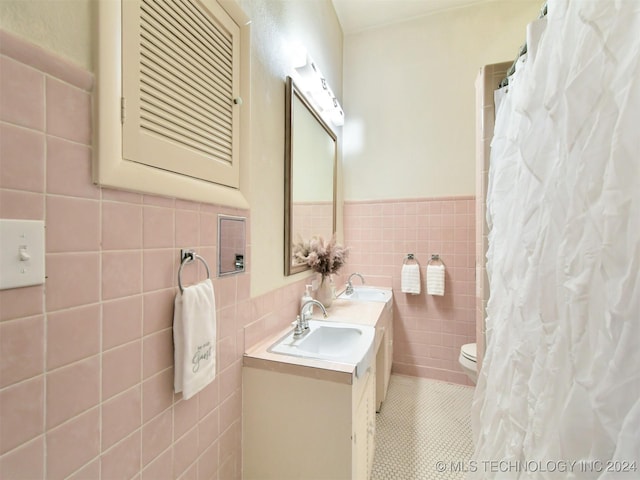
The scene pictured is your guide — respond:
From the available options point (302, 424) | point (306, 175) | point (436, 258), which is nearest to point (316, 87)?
point (306, 175)

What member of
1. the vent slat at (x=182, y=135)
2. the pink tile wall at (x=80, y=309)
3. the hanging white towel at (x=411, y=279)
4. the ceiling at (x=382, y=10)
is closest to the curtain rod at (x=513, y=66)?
the vent slat at (x=182, y=135)

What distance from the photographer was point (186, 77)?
837 millimetres

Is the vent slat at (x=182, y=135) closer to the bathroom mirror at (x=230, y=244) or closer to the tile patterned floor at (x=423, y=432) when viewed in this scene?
the bathroom mirror at (x=230, y=244)

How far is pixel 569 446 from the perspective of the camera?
0.60m

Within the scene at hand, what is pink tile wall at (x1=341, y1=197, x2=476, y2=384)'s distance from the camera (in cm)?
238

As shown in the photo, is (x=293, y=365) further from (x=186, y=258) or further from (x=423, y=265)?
(x=423, y=265)

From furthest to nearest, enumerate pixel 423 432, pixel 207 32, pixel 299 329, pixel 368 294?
pixel 368 294
pixel 423 432
pixel 299 329
pixel 207 32

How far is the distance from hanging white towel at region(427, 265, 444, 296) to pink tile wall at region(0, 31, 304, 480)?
2052 millimetres

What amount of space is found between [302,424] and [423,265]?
1828 mm

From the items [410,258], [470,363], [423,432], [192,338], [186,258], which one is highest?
[186,258]

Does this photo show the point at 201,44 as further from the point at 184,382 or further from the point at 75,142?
the point at 184,382

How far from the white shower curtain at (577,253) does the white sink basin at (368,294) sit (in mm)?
1439

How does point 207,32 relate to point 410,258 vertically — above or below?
above

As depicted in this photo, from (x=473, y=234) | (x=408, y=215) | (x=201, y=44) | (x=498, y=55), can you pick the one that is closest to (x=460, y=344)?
(x=473, y=234)
